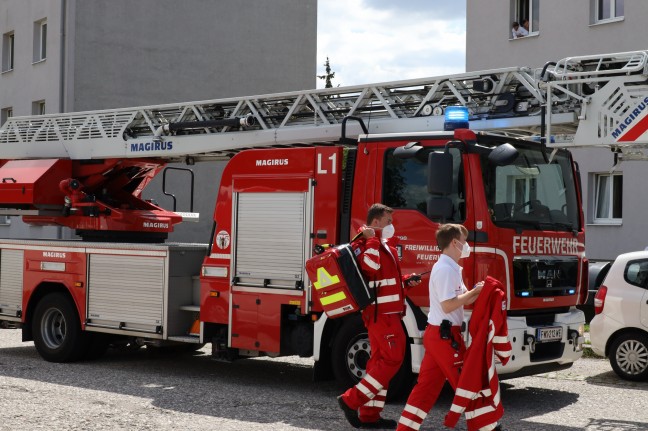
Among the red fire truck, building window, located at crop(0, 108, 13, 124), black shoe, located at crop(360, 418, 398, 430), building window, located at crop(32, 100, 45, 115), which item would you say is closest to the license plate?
the red fire truck

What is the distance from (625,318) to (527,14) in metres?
13.1

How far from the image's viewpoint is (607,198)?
2141 cm

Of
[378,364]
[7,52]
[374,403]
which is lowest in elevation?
[374,403]

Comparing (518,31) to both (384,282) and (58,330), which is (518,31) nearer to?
(58,330)

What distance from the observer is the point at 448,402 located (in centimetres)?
993

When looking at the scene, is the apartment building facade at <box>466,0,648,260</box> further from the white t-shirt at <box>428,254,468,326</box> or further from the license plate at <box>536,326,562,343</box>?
the white t-shirt at <box>428,254,468,326</box>

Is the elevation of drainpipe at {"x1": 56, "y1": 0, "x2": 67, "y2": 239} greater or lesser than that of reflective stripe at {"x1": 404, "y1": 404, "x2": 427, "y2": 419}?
greater

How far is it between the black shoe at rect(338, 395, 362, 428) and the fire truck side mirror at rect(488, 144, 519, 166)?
253cm

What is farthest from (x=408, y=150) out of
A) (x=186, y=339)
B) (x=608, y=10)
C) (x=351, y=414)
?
(x=608, y=10)

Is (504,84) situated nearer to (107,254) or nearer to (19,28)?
(107,254)

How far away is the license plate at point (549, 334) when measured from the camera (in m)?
9.30

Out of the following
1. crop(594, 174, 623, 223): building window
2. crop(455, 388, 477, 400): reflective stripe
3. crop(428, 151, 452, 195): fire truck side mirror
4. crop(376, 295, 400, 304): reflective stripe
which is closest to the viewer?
crop(455, 388, 477, 400): reflective stripe

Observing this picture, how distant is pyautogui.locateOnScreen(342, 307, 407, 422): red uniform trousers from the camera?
809 centimetres

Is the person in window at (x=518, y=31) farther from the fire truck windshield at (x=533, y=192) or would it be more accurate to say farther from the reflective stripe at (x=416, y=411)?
the reflective stripe at (x=416, y=411)
